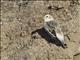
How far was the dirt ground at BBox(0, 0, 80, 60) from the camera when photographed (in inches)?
324

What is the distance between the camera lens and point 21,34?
9.25 metres

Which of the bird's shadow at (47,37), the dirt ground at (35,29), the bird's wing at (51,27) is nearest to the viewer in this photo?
the dirt ground at (35,29)

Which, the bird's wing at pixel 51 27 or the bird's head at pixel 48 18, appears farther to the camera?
the bird's head at pixel 48 18

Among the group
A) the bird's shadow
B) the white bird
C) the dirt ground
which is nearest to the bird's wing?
the white bird

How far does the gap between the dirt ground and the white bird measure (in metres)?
0.24

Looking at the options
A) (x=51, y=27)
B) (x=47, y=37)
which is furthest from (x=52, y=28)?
(x=47, y=37)

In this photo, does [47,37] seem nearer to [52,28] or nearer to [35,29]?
[52,28]

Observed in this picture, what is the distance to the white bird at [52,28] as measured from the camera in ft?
27.2

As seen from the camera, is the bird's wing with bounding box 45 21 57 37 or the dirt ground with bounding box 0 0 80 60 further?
the bird's wing with bounding box 45 21 57 37

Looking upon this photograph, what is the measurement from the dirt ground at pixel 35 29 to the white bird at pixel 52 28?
0.80ft

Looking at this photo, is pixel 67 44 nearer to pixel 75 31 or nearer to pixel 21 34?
pixel 75 31

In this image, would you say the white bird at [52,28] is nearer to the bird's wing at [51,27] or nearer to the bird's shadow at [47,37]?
the bird's wing at [51,27]

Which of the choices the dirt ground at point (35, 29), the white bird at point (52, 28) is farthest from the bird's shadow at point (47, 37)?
the white bird at point (52, 28)

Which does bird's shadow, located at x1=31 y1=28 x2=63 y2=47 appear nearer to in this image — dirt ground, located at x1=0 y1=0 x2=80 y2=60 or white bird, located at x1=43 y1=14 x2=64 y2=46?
dirt ground, located at x1=0 y1=0 x2=80 y2=60
